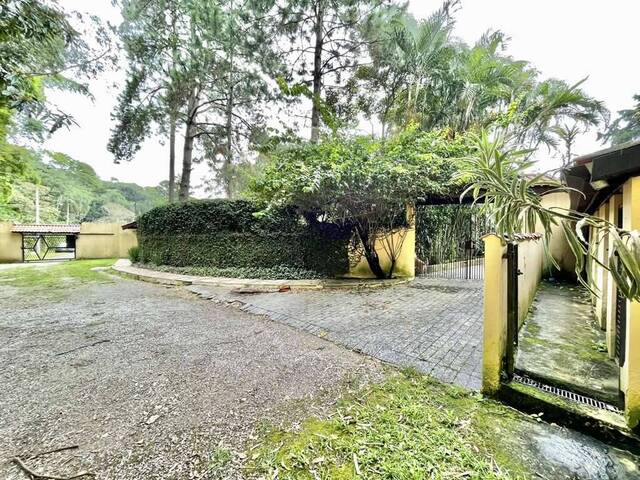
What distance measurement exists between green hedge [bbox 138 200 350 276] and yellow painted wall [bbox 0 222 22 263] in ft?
47.8

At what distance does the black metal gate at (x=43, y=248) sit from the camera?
1880cm

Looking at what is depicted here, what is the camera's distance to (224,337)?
4148 millimetres

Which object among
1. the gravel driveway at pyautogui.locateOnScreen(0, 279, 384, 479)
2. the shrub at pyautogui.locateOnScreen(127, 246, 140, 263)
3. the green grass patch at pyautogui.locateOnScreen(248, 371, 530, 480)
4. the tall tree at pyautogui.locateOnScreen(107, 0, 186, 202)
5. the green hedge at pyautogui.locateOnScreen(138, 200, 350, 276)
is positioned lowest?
the gravel driveway at pyautogui.locateOnScreen(0, 279, 384, 479)

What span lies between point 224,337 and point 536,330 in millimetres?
4609

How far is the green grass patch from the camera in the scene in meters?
1.70

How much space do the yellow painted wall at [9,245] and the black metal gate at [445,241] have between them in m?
24.7

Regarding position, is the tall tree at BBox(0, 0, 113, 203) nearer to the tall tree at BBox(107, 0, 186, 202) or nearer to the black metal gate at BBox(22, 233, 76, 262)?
the tall tree at BBox(107, 0, 186, 202)

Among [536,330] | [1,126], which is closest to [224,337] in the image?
[536,330]

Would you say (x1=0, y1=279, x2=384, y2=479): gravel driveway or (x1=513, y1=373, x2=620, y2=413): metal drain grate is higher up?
(x1=513, y1=373, x2=620, y2=413): metal drain grate

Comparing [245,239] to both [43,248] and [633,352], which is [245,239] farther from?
[43,248]

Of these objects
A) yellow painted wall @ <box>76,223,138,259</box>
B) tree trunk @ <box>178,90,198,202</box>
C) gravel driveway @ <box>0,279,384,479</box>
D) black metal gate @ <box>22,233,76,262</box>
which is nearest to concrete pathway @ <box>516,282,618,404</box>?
gravel driveway @ <box>0,279,384,479</box>

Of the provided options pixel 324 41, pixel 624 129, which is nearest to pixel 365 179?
pixel 324 41

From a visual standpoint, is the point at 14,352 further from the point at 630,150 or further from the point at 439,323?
the point at 630,150

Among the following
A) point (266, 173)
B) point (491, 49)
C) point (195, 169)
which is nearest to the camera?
point (266, 173)
